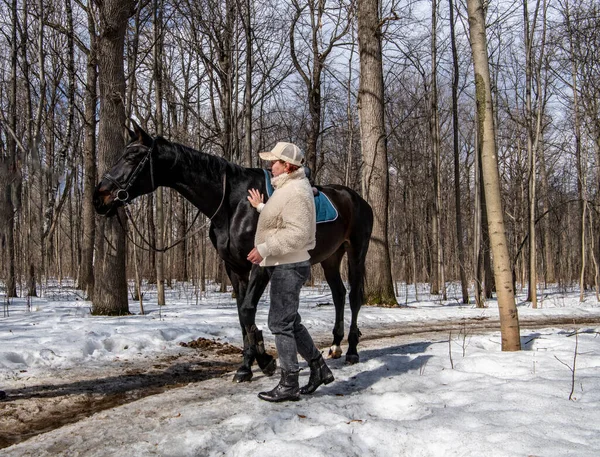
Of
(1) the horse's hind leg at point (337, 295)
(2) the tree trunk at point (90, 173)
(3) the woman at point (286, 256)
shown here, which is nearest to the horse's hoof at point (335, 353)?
(1) the horse's hind leg at point (337, 295)

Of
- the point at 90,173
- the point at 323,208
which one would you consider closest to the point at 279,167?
the point at 323,208

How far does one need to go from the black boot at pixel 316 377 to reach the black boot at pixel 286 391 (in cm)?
20

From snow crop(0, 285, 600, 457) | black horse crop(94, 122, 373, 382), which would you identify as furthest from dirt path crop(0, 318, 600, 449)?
black horse crop(94, 122, 373, 382)

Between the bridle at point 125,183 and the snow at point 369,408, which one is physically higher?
the bridle at point 125,183

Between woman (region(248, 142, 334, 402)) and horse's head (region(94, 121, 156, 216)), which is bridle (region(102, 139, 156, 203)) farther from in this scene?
woman (region(248, 142, 334, 402))

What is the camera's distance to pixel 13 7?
15.5m

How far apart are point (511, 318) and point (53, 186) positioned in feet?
51.3

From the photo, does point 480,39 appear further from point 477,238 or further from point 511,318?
point 477,238

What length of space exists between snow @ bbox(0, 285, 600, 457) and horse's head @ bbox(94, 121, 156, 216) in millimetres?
1923

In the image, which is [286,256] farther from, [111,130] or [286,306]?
[111,130]

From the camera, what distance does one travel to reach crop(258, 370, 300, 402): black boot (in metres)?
3.89

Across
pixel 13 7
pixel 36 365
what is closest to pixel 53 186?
pixel 13 7

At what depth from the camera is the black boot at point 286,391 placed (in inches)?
153

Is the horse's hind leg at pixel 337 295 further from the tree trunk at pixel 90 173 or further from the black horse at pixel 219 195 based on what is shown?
the tree trunk at pixel 90 173
